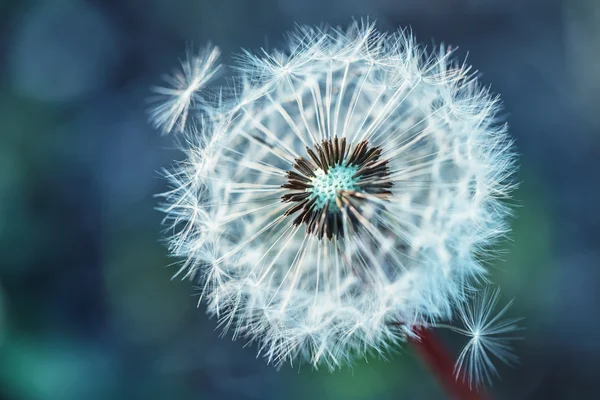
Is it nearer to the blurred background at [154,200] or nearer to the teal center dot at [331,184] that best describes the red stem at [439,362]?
the teal center dot at [331,184]

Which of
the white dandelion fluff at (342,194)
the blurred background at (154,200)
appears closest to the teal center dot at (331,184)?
the white dandelion fluff at (342,194)

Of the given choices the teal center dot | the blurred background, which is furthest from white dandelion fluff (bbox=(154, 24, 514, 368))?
the blurred background

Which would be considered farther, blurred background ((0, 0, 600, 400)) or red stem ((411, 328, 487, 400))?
blurred background ((0, 0, 600, 400))

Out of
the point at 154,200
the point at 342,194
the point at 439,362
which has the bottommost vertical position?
the point at 439,362

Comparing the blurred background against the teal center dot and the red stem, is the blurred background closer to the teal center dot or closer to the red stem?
the red stem

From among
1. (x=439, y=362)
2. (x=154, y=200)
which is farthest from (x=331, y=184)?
(x=154, y=200)

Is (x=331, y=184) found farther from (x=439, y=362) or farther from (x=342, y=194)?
(x=439, y=362)
